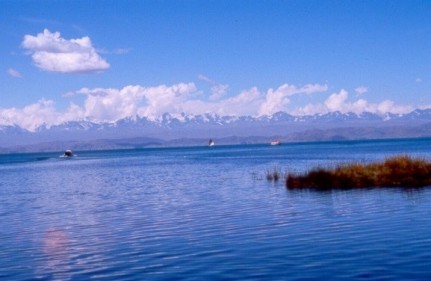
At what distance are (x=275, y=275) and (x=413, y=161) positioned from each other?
31.7 metres

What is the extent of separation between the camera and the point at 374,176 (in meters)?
47.2

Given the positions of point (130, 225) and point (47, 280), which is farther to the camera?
point (130, 225)

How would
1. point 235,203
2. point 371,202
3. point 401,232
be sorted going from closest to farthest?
point 401,232, point 371,202, point 235,203

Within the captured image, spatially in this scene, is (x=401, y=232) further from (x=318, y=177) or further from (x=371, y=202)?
(x=318, y=177)

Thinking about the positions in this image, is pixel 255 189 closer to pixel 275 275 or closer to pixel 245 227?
pixel 245 227

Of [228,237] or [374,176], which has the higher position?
[374,176]

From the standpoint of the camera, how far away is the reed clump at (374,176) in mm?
46094

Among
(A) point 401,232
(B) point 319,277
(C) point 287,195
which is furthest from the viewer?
(C) point 287,195

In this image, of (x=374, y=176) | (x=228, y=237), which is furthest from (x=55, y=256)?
(x=374, y=176)

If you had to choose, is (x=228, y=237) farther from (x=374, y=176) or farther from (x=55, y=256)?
(x=374, y=176)

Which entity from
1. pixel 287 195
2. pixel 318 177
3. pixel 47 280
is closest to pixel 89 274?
pixel 47 280

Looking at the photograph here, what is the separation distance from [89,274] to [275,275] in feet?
20.2

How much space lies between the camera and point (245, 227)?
2947 cm

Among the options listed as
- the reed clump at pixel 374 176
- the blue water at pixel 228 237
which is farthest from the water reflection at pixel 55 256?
the reed clump at pixel 374 176
